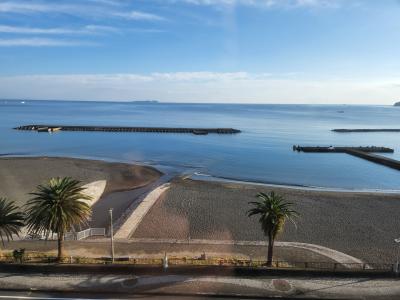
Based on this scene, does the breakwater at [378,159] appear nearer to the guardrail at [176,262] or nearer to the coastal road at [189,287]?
the guardrail at [176,262]

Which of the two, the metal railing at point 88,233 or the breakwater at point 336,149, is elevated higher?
the breakwater at point 336,149

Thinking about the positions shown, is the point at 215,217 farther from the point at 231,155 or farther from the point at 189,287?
the point at 231,155

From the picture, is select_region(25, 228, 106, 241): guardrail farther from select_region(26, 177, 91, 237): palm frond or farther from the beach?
select_region(26, 177, 91, 237): palm frond

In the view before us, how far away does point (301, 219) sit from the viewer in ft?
128

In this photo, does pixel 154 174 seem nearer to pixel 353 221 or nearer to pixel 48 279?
pixel 353 221

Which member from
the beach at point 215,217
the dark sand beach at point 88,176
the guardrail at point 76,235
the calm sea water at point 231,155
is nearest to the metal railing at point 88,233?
the guardrail at point 76,235

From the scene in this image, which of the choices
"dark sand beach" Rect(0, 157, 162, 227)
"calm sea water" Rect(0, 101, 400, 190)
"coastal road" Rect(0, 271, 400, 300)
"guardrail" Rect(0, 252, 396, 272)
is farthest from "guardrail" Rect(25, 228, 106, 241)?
"calm sea water" Rect(0, 101, 400, 190)

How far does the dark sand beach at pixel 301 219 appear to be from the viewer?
32.9 m

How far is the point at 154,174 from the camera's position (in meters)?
65.2

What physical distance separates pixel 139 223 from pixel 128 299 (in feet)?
61.4

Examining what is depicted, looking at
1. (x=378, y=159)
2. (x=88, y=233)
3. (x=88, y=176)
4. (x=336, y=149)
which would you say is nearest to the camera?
(x=88, y=233)

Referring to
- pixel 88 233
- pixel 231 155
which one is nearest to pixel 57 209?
pixel 88 233

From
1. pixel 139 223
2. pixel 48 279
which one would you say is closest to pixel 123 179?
pixel 139 223

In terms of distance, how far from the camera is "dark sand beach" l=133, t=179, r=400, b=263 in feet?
108
